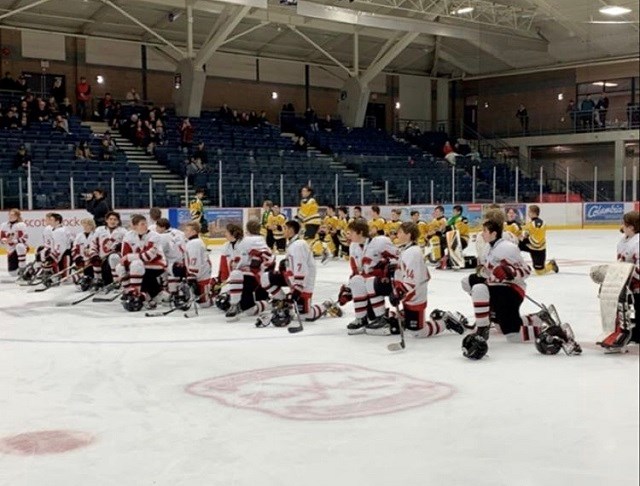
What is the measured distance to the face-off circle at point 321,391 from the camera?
420cm

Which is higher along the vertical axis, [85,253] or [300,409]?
[85,253]

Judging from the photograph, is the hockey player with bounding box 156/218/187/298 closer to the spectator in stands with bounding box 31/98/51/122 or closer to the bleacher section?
the bleacher section

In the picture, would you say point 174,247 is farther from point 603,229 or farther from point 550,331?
Answer: point 603,229

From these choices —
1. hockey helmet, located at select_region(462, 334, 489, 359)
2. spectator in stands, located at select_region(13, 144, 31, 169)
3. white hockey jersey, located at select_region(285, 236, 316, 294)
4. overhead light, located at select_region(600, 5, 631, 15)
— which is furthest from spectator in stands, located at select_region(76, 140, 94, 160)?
overhead light, located at select_region(600, 5, 631, 15)

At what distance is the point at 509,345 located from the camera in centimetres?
596

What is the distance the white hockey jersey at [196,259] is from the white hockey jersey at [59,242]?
3.26 metres

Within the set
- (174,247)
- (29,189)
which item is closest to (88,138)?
(29,189)

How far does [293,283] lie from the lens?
7.34 m

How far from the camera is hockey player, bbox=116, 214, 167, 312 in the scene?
8.47 m

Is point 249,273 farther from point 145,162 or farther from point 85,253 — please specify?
point 145,162

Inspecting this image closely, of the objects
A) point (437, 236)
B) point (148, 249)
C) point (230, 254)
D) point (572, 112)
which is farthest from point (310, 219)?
point (572, 112)

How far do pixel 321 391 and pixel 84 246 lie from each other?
638 cm

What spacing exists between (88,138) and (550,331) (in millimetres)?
17418

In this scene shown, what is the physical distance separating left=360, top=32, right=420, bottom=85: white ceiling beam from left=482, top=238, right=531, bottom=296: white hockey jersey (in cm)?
2069
